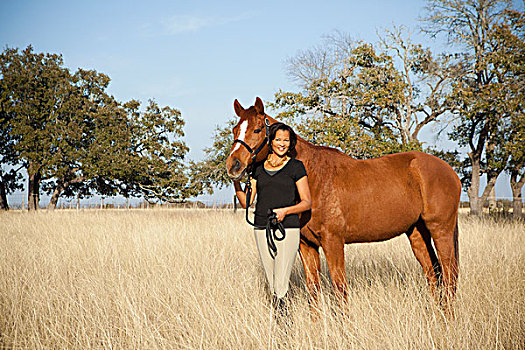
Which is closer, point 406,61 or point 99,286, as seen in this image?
point 99,286

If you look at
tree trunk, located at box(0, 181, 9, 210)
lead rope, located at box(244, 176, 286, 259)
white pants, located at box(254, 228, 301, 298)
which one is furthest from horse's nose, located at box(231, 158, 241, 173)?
tree trunk, located at box(0, 181, 9, 210)

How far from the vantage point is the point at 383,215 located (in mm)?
3770

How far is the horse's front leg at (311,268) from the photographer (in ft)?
11.2

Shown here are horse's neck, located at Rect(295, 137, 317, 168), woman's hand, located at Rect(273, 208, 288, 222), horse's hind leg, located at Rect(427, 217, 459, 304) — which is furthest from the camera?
horse's hind leg, located at Rect(427, 217, 459, 304)

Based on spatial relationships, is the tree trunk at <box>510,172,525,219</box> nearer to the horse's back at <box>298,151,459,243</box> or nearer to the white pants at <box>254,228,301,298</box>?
the horse's back at <box>298,151,459,243</box>

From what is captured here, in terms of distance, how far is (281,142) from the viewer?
115 inches

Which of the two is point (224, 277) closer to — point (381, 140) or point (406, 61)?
point (381, 140)

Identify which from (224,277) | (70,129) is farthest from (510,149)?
(70,129)

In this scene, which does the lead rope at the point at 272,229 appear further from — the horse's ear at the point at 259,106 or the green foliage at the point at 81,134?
the green foliage at the point at 81,134

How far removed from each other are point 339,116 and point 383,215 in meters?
10.6

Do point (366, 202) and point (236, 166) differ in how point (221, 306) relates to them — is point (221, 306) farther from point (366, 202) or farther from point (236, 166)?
point (366, 202)

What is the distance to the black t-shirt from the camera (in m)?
2.90

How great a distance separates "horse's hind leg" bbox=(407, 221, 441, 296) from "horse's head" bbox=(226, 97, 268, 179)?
2.43m

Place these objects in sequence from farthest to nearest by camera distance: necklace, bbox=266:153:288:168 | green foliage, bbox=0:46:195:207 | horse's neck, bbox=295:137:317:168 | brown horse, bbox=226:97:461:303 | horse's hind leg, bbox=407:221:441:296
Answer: green foliage, bbox=0:46:195:207 < horse's hind leg, bbox=407:221:441:296 < horse's neck, bbox=295:137:317:168 < brown horse, bbox=226:97:461:303 < necklace, bbox=266:153:288:168
